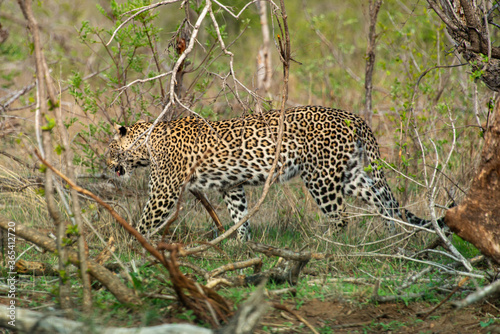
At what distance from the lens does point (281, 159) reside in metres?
6.37

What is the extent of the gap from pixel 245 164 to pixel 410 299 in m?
3.12

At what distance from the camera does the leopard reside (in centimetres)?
652

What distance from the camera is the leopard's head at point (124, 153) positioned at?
6.82m

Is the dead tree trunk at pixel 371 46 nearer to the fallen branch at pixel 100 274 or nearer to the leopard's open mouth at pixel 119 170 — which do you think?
the leopard's open mouth at pixel 119 170

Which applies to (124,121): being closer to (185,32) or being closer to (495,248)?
(185,32)

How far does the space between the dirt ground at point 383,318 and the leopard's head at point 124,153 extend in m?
3.74

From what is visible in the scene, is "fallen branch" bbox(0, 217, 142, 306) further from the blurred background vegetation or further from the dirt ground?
the dirt ground

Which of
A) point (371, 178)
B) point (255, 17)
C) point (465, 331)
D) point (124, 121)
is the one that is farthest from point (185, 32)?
point (255, 17)

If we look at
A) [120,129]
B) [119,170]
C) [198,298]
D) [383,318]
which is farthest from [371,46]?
[198,298]

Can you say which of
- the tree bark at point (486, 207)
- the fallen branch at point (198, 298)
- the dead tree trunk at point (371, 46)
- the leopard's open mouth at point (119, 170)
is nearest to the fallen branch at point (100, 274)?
the fallen branch at point (198, 298)

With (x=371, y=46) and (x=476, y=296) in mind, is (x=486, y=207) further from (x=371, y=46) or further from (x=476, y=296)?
(x=371, y=46)

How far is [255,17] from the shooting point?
1423 cm

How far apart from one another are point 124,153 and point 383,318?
163 inches

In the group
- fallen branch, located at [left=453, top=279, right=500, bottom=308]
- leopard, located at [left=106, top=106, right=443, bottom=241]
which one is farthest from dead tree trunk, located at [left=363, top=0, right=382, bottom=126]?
fallen branch, located at [left=453, top=279, right=500, bottom=308]
